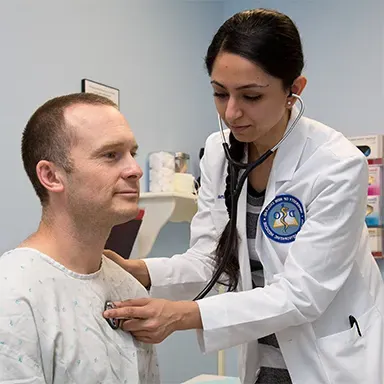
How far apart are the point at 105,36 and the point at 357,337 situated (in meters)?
1.61

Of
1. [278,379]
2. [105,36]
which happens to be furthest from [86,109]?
[105,36]

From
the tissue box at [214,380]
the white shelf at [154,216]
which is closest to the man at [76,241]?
the tissue box at [214,380]

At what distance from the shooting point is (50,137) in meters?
1.20

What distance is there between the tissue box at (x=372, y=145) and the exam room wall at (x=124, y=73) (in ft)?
2.78

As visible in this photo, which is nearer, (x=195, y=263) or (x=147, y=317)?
(x=147, y=317)

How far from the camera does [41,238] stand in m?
1.20

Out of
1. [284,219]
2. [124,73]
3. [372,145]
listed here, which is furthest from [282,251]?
[372,145]

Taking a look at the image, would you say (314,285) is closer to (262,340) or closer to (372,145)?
(262,340)

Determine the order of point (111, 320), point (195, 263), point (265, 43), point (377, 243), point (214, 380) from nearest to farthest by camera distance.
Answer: point (111, 320) → point (265, 43) → point (195, 263) → point (214, 380) → point (377, 243)

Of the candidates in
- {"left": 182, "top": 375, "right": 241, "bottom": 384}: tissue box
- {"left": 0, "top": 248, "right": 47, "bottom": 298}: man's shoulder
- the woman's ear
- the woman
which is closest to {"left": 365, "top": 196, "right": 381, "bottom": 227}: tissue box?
{"left": 182, "top": 375, "right": 241, "bottom": 384}: tissue box

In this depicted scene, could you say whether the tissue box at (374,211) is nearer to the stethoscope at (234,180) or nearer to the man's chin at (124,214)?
the stethoscope at (234,180)

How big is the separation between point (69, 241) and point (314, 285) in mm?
589

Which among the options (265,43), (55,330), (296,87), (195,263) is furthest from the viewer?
(195,263)

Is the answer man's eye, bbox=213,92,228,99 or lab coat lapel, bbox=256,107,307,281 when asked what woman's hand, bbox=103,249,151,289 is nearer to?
lab coat lapel, bbox=256,107,307,281
